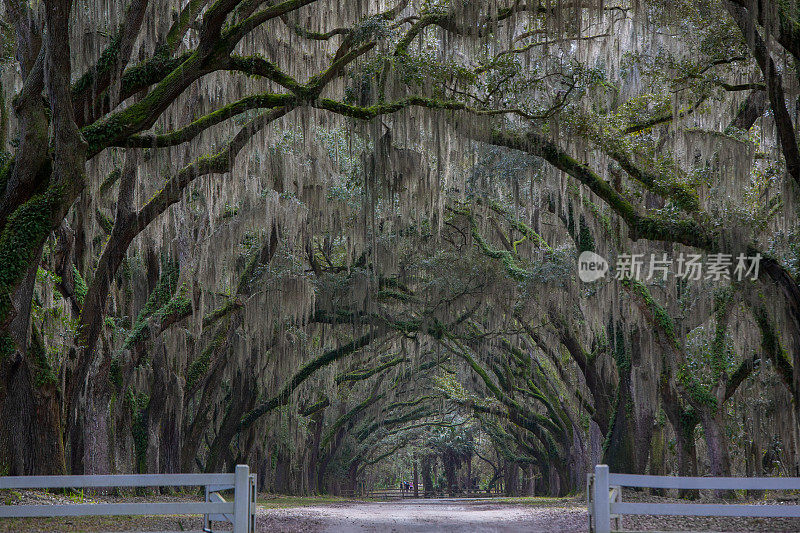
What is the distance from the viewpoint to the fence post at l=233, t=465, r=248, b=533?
249 inches

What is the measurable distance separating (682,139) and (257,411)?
12957 millimetres

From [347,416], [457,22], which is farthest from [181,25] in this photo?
[347,416]

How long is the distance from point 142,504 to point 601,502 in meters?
3.54

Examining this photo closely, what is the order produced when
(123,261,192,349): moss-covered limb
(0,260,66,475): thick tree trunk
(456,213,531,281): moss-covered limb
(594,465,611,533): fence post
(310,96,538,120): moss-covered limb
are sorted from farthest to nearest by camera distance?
1. (456,213,531,281): moss-covered limb
2. (123,261,192,349): moss-covered limb
3. (0,260,66,475): thick tree trunk
4. (310,96,538,120): moss-covered limb
5. (594,465,611,533): fence post

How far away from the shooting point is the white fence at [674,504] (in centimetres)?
638

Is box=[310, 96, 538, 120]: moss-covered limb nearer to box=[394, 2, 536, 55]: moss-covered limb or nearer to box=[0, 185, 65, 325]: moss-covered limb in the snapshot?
box=[394, 2, 536, 55]: moss-covered limb

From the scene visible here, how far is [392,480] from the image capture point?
75.5 metres

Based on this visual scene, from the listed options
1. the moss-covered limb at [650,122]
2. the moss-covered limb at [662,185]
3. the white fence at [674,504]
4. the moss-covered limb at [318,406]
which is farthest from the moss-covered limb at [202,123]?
the moss-covered limb at [318,406]

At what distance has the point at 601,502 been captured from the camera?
6.57m

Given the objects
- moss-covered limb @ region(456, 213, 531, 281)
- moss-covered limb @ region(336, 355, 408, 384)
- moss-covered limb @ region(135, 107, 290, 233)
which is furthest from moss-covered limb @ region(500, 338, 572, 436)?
moss-covered limb @ region(135, 107, 290, 233)

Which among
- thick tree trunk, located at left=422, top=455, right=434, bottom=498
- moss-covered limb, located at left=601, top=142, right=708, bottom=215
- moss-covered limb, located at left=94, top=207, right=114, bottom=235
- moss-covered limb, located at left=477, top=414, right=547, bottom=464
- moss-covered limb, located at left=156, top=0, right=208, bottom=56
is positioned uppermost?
moss-covered limb, located at left=156, top=0, right=208, bottom=56

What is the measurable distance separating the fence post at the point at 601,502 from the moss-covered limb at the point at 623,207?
4.01 meters

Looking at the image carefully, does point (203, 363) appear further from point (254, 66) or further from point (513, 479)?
point (513, 479)

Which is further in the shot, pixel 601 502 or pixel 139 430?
pixel 139 430
